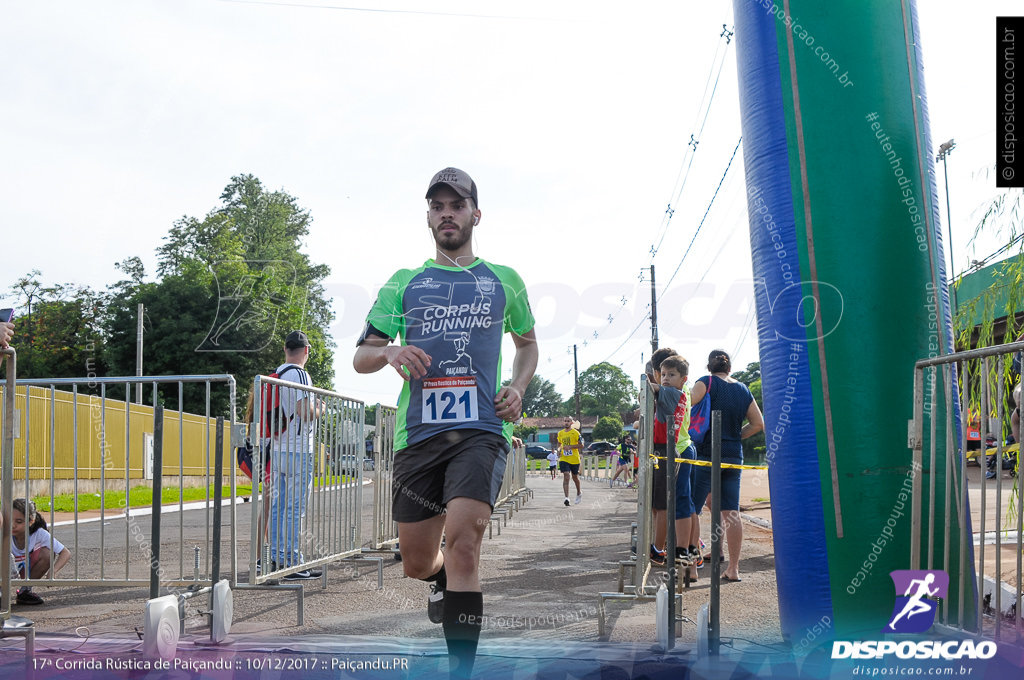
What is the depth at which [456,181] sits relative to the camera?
159 inches

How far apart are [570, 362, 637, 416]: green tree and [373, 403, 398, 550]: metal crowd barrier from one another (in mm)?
124941

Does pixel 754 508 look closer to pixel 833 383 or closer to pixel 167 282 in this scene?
pixel 833 383

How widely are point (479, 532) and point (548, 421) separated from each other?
147 m

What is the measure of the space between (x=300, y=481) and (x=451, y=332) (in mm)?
3053

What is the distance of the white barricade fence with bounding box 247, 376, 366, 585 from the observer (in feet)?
19.6

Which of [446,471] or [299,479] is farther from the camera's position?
[299,479]

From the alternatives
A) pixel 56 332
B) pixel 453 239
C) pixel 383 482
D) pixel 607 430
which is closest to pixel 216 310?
pixel 56 332

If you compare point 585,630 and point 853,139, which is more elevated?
point 853,139

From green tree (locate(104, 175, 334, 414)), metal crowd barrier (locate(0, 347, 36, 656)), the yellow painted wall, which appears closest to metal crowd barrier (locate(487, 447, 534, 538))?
the yellow painted wall

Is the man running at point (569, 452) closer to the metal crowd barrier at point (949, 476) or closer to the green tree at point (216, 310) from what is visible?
the metal crowd barrier at point (949, 476)

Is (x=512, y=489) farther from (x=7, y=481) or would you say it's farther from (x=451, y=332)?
(x=451, y=332)

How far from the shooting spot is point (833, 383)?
447 centimetres

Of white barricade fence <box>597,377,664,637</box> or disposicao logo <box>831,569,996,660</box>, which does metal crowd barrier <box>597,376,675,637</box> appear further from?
disposicao logo <box>831,569,996,660</box>

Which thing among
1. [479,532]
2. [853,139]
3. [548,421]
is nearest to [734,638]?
[479,532]
